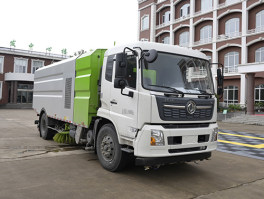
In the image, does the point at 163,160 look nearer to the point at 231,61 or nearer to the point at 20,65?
the point at 231,61

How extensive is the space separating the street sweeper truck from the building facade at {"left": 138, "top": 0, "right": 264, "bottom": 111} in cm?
1886

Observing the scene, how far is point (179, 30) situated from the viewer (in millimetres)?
36375

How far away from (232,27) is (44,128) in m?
27.7

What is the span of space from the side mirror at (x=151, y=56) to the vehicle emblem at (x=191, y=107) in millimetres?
1089

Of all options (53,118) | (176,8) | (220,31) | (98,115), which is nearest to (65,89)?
(53,118)

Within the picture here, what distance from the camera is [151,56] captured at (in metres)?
4.45

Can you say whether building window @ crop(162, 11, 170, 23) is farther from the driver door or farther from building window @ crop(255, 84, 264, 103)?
the driver door

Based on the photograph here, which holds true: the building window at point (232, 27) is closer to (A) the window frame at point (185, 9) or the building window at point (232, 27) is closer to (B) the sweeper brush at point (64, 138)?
(A) the window frame at point (185, 9)

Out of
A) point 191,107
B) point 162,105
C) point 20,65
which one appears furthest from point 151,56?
point 20,65

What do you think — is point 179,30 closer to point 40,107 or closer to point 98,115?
point 40,107

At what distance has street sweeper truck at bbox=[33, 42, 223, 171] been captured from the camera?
4.49 meters

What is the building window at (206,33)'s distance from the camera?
32.6m

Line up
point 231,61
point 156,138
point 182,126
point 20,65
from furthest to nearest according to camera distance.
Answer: point 20,65 < point 231,61 < point 182,126 < point 156,138

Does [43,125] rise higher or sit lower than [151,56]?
lower
